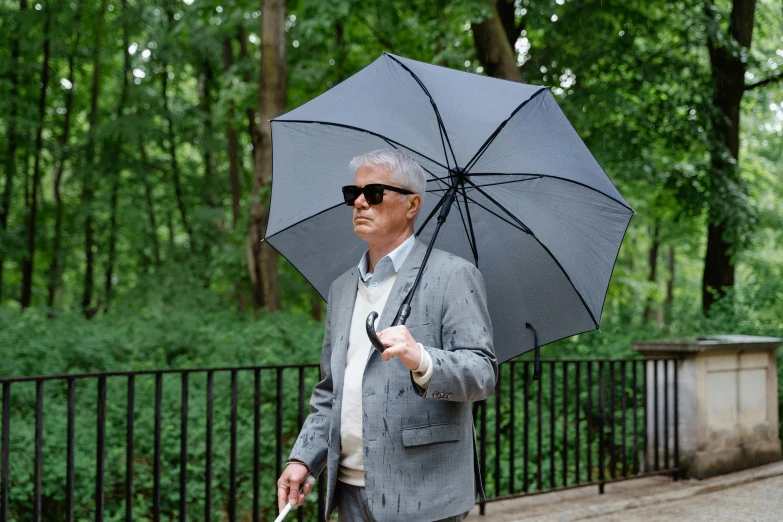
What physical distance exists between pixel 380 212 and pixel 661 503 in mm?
4759

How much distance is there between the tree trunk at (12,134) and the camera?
16578 mm

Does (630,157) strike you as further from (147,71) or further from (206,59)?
(147,71)

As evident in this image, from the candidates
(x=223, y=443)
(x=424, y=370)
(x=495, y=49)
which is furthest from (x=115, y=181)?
(x=424, y=370)

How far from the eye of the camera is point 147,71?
677 inches

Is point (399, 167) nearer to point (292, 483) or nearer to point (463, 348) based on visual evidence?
point (463, 348)

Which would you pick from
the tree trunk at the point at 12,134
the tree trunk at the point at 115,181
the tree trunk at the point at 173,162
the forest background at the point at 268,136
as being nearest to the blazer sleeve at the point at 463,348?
the forest background at the point at 268,136

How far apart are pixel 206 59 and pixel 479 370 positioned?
15582mm

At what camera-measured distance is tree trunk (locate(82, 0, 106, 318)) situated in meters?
17.5

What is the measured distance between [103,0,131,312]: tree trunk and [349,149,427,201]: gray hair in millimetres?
15177

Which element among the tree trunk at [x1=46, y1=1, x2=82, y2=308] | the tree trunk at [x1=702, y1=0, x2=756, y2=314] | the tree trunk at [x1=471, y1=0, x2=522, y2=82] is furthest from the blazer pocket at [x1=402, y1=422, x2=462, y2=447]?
the tree trunk at [x1=46, y1=1, x2=82, y2=308]

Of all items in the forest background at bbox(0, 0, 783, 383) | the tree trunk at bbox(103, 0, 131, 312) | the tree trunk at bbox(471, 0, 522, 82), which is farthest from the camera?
the tree trunk at bbox(103, 0, 131, 312)

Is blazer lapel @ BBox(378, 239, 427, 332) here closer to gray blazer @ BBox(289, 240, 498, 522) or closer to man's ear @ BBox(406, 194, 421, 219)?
gray blazer @ BBox(289, 240, 498, 522)

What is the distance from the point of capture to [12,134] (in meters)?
17.8

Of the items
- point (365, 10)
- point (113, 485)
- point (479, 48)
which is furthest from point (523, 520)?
point (365, 10)
